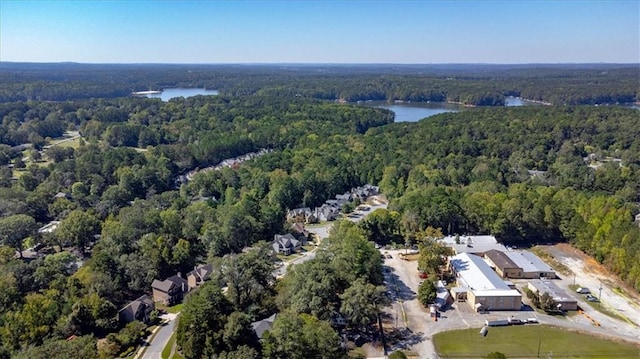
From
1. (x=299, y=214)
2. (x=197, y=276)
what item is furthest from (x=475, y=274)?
(x=299, y=214)

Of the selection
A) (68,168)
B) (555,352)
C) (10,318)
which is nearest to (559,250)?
(555,352)

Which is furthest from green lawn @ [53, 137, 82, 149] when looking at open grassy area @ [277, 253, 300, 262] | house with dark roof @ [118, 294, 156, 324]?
house with dark roof @ [118, 294, 156, 324]

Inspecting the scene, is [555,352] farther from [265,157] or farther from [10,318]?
[265,157]

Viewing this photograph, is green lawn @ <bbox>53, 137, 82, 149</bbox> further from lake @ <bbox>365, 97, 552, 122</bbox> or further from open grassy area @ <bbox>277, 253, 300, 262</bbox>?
lake @ <bbox>365, 97, 552, 122</bbox>

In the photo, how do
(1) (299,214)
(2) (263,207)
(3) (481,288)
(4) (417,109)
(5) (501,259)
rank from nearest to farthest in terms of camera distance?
1. (3) (481,288)
2. (5) (501,259)
3. (2) (263,207)
4. (1) (299,214)
5. (4) (417,109)

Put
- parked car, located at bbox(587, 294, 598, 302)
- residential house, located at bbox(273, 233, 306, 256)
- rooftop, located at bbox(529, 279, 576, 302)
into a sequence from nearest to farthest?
rooftop, located at bbox(529, 279, 576, 302) < parked car, located at bbox(587, 294, 598, 302) < residential house, located at bbox(273, 233, 306, 256)

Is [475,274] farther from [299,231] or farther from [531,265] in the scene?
[299,231]

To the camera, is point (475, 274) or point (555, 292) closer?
point (555, 292)
